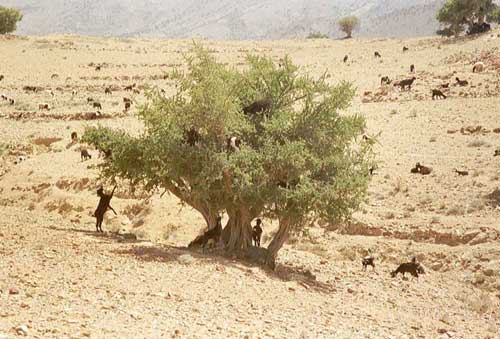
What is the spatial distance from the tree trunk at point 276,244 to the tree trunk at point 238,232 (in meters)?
0.58

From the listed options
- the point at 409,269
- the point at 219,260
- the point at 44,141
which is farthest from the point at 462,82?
the point at 219,260

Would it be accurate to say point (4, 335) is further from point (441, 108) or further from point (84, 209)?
point (441, 108)

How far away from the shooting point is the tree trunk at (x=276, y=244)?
15.1 m

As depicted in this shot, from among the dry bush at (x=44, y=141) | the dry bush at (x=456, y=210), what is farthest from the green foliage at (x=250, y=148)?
the dry bush at (x=44, y=141)

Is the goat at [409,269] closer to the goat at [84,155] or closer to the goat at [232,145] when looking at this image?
the goat at [232,145]

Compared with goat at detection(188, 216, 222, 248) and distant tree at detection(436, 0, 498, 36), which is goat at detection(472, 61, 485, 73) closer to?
distant tree at detection(436, 0, 498, 36)

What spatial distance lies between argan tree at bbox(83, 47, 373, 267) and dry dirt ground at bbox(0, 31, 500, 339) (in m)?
1.40

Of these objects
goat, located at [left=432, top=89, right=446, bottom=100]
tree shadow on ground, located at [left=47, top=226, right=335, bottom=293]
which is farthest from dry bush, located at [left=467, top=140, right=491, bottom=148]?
tree shadow on ground, located at [left=47, top=226, right=335, bottom=293]

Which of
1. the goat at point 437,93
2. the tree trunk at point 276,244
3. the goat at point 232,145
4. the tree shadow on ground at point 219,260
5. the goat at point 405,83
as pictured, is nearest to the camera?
the tree shadow on ground at point 219,260

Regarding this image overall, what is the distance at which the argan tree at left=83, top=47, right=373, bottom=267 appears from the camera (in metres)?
14.5

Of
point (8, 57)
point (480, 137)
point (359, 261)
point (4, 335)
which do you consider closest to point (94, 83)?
point (8, 57)

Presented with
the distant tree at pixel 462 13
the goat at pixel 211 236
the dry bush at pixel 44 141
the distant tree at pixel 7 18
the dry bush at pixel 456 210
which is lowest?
the goat at pixel 211 236

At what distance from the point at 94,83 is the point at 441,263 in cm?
3846

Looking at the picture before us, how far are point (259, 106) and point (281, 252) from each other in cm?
449
